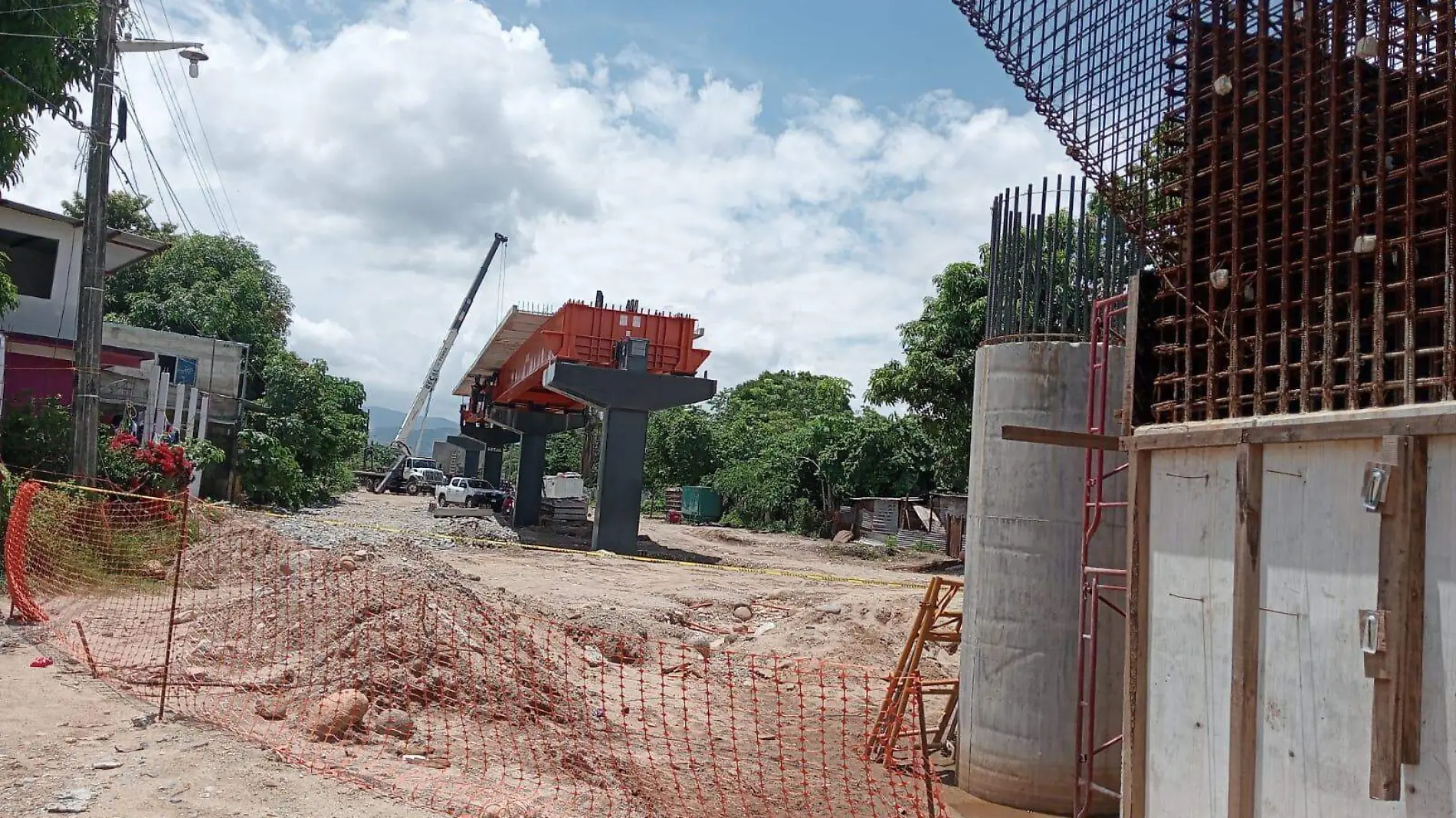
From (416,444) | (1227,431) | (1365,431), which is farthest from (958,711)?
(416,444)

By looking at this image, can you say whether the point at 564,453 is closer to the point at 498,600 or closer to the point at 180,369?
the point at 180,369

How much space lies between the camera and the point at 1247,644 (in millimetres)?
5723

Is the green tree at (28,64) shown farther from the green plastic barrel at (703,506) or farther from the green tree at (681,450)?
the green tree at (681,450)

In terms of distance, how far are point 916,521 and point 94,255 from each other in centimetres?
2570

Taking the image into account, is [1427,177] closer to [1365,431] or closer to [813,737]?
[1365,431]

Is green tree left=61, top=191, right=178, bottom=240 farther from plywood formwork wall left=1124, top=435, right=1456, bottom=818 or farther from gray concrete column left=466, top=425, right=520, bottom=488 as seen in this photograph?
plywood formwork wall left=1124, top=435, right=1456, bottom=818

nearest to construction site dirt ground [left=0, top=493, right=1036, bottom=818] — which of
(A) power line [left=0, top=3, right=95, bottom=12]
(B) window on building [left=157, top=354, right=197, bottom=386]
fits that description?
(B) window on building [left=157, top=354, right=197, bottom=386]

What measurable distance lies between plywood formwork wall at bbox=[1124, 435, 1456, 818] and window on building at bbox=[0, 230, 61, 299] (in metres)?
29.0

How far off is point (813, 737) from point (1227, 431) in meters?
6.22

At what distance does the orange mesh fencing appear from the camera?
7.88m

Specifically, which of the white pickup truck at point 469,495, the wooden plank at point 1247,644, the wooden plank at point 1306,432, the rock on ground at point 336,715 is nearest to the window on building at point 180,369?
the white pickup truck at point 469,495

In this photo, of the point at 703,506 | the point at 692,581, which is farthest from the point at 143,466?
the point at 703,506

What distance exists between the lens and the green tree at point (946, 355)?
84.4 feet

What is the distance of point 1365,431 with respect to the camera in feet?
16.8
